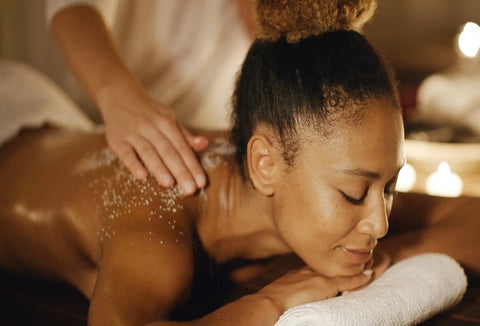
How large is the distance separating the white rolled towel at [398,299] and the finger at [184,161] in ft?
1.18

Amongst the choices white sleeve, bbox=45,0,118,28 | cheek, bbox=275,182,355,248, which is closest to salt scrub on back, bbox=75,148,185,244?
cheek, bbox=275,182,355,248

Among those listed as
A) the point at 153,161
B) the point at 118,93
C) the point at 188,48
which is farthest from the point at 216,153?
the point at 188,48

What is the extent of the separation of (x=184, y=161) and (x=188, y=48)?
0.92 meters

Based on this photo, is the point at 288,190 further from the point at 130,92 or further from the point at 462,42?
the point at 462,42

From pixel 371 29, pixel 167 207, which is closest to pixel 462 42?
pixel 371 29

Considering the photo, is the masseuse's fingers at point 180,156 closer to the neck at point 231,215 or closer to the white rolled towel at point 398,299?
the neck at point 231,215

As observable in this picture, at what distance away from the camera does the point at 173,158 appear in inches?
49.2

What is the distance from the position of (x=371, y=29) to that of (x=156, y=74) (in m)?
1.86

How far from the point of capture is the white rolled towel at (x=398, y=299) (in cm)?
100

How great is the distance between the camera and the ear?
3.84 feet

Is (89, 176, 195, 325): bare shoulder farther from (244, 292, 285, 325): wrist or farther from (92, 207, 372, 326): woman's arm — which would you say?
(244, 292, 285, 325): wrist

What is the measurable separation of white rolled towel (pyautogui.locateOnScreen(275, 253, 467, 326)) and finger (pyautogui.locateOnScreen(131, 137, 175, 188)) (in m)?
0.38

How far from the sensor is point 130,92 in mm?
1399

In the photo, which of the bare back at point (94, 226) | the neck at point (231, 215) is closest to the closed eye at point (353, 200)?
the neck at point (231, 215)
